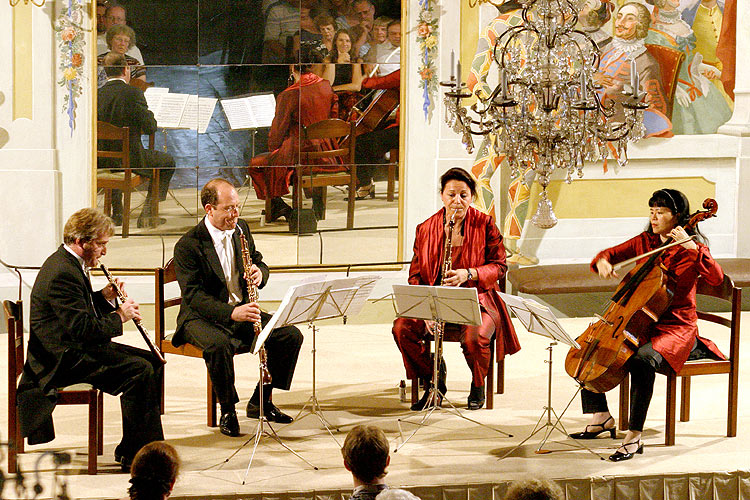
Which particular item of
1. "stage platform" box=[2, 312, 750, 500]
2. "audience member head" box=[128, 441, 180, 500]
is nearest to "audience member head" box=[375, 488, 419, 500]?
"audience member head" box=[128, 441, 180, 500]

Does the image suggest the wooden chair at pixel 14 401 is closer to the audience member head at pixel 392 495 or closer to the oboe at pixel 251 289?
the oboe at pixel 251 289

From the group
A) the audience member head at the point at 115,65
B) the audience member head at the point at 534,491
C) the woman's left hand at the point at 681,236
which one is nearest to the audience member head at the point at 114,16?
the audience member head at the point at 115,65

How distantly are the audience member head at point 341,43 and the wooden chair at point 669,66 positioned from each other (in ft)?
7.47

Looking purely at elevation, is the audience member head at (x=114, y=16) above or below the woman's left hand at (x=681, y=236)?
above

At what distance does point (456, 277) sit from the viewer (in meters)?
5.08

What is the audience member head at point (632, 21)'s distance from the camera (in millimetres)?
7625

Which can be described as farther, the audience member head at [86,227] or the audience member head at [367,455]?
the audience member head at [86,227]

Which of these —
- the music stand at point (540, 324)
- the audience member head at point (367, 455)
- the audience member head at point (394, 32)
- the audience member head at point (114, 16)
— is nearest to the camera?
the audience member head at point (367, 455)

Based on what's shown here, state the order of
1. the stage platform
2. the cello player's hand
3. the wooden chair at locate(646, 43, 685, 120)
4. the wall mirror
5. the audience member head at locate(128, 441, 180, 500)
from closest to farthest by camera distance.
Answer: the audience member head at locate(128, 441, 180, 500) → the stage platform → the cello player's hand → the wall mirror → the wooden chair at locate(646, 43, 685, 120)

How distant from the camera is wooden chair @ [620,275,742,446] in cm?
472

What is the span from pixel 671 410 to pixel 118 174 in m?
4.30

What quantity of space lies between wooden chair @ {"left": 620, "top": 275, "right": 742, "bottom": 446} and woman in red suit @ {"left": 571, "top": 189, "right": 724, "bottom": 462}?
70mm

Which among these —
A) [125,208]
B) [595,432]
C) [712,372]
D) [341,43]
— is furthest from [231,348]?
[341,43]

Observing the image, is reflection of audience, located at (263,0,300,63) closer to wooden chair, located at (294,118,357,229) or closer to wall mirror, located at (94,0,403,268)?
wall mirror, located at (94,0,403,268)
